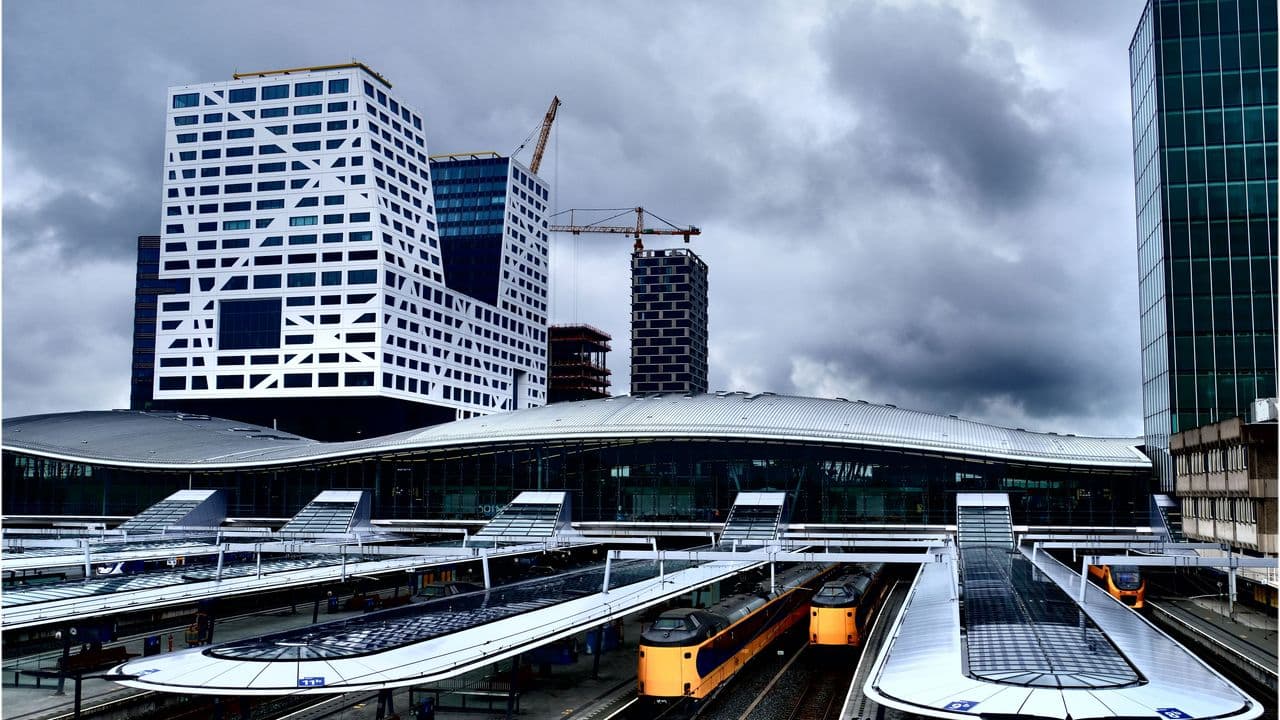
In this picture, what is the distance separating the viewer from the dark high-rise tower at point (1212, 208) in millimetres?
86688

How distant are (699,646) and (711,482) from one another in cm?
4696

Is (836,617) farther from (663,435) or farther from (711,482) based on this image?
(663,435)

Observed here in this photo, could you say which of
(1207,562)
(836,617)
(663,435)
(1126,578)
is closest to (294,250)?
(663,435)

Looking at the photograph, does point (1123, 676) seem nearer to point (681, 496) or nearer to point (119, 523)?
point (681, 496)

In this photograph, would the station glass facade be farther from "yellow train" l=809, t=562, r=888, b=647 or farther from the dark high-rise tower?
"yellow train" l=809, t=562, r=888, b=647

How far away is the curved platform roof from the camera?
83750mm

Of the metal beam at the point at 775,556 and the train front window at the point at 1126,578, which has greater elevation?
the metal beam at the point at 775,556

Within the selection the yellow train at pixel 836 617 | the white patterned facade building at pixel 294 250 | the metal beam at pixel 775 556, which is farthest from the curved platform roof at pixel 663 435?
the white patterned facade building at pixel 294 250

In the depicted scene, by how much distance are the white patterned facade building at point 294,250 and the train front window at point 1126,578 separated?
109m

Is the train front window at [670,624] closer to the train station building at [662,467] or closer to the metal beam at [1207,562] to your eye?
the metal beam at [1207,562]

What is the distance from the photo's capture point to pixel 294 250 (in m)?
156

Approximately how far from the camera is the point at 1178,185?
3504 inches

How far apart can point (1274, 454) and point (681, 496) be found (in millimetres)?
42104

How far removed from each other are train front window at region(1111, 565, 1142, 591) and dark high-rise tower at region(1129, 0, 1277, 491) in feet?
74.9
